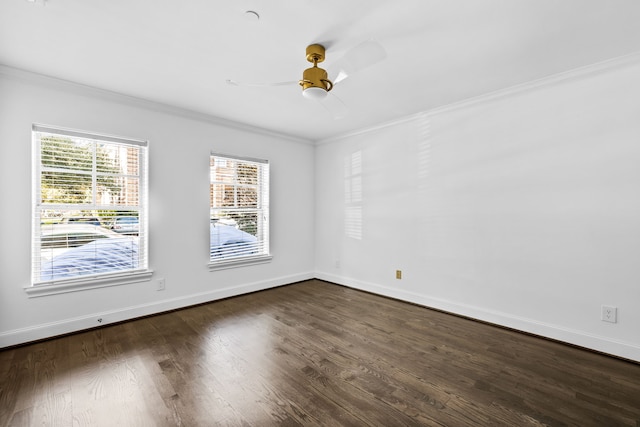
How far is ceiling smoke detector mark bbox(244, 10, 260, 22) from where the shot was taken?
1.83 meters

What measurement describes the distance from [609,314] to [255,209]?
13.3 ft

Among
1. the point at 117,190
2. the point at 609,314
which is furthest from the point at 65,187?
the point at 609,314

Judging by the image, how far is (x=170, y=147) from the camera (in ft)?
11.5

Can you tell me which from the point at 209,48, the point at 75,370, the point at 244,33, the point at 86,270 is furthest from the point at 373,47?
the point at 86,270

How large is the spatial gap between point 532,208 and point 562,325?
1109 mm

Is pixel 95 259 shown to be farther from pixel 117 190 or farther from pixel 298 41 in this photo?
pixel 298 41

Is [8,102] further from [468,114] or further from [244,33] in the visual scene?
[468,114]

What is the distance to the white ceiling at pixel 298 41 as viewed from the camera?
5.95 feet

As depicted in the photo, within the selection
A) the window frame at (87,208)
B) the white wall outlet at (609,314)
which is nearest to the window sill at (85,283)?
the window frame at (87,208)

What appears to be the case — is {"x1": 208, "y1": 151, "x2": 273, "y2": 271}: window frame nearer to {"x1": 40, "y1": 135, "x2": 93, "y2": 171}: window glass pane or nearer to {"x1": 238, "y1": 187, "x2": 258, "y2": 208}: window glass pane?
{"x1": 238, "y1": 187, "x2": 258, "y2": 208}: window glass pane

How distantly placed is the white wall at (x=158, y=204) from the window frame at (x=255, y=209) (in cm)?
9

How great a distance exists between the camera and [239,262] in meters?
4.16

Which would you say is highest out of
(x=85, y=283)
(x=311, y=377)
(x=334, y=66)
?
(x=334, y=66)

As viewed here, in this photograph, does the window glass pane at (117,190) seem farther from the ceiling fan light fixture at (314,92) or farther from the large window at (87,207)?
the ceiling fan light fixture at (314,92)
